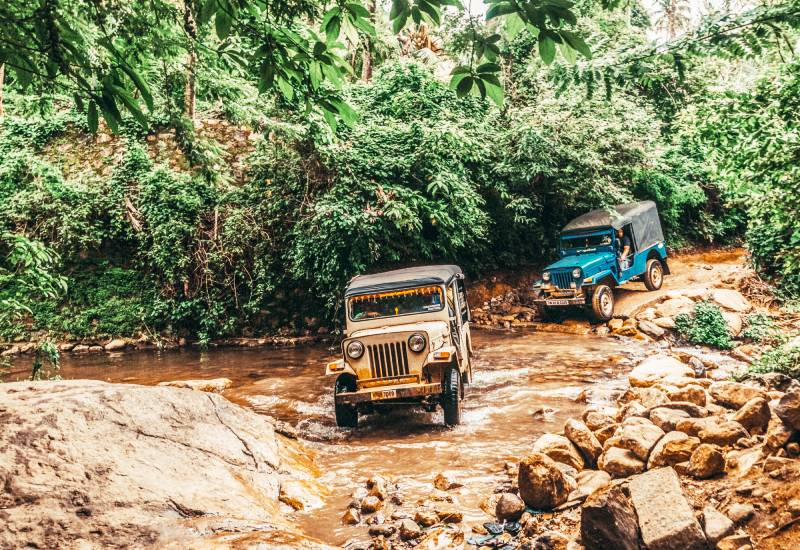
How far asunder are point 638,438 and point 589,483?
2.19 ft

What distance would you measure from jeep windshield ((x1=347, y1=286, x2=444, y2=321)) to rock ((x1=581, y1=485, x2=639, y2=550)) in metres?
4.25

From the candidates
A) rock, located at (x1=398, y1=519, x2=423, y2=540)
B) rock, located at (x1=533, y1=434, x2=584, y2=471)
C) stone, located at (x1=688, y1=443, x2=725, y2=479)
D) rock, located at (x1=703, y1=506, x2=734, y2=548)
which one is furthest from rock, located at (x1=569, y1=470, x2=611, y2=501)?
rock, located at (x1=398, y1=519, x2=423, y2=540)

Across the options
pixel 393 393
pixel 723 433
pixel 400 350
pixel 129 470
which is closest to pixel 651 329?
pixel 400 350

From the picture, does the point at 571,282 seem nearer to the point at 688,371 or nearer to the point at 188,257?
the point at 688,371

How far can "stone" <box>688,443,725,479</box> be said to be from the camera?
3691mm

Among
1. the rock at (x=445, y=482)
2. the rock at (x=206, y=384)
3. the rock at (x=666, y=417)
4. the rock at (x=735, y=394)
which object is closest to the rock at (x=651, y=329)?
the rock at (x=735, y=394)

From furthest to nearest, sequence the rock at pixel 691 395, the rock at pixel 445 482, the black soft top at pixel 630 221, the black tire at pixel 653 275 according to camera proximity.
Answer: the black tire at pixel 653 275
the black soft top at pixel 630 221
the rock at pixel 691 395
the rock at pixel 445 482

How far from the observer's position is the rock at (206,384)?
9.12 metres

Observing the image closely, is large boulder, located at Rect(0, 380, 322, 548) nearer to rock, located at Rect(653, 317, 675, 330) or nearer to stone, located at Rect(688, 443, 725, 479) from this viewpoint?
stone, located at Rect(688, 443, 725, 479)

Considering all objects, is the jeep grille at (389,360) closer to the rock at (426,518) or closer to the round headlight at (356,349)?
the round headlight at (356,349)

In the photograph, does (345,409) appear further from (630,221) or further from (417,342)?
(630,221)

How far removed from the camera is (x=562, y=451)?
482 centimetres

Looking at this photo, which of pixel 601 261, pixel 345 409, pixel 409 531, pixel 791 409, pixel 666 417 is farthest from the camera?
pixel 601 261

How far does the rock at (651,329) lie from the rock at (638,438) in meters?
7.16
